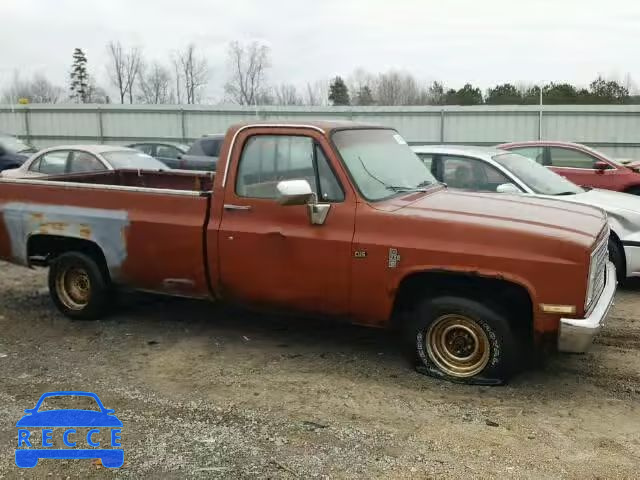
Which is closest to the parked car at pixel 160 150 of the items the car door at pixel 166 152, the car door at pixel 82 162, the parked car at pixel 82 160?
the car door at pixel 166 152

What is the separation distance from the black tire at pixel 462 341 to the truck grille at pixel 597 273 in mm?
589

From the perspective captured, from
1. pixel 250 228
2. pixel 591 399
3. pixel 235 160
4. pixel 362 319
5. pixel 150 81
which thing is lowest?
pixel 591 399

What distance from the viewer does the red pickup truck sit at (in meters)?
4.23

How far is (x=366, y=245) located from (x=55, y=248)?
11.4 feet

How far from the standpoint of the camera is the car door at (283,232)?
15.5 ft

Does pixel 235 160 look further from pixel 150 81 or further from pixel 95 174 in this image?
pixel 150 81

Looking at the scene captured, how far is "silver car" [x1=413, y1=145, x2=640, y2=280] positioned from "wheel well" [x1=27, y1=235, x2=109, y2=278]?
3.96 metres

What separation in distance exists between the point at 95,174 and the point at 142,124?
725 inches

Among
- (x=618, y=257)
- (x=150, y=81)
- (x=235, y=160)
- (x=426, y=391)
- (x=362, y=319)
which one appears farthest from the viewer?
(x=150, y=81)

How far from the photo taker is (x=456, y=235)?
4.37 metres

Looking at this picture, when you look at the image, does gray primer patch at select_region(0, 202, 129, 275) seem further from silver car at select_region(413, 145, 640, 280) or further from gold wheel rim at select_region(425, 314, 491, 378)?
silver car at select_region(413, 145, 640, 280)

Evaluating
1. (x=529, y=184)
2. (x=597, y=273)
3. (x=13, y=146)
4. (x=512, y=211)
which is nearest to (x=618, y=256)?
(x=529, y=184)

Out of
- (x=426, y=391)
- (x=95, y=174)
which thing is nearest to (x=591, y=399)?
(x=426, y=391)

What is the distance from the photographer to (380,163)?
5.19 m
